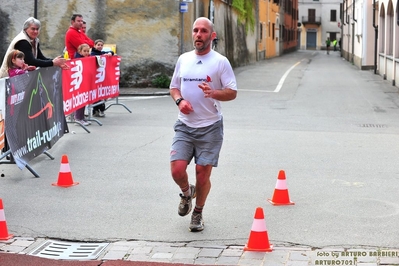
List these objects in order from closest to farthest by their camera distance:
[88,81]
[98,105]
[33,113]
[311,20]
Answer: [33,113] → [88,81] → [98,105] → [311,20]

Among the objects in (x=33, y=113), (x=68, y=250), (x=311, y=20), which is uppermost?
(x=311, y=20)

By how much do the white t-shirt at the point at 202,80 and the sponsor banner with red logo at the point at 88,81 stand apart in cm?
603

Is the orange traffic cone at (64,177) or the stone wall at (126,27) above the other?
the stone wall at (126,27)

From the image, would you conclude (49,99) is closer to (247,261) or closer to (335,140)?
(335,140)

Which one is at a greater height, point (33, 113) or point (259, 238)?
point (33, 113)

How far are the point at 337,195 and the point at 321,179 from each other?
96cm

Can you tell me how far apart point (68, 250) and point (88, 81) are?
8553 mm

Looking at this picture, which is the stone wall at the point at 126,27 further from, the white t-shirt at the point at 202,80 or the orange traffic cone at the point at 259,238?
the orange traffic cone at the point at 259,238

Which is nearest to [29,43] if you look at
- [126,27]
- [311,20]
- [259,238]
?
[259,238]

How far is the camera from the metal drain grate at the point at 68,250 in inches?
240

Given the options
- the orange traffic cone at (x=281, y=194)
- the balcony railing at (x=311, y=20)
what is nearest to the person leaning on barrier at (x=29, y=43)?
the orange traffic cone at (x=281, y=194)

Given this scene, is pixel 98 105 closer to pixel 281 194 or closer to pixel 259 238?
pixel 281 194

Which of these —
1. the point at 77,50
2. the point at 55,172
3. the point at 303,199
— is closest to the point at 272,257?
the point at 303,199

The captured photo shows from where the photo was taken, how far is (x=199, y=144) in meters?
6.83
